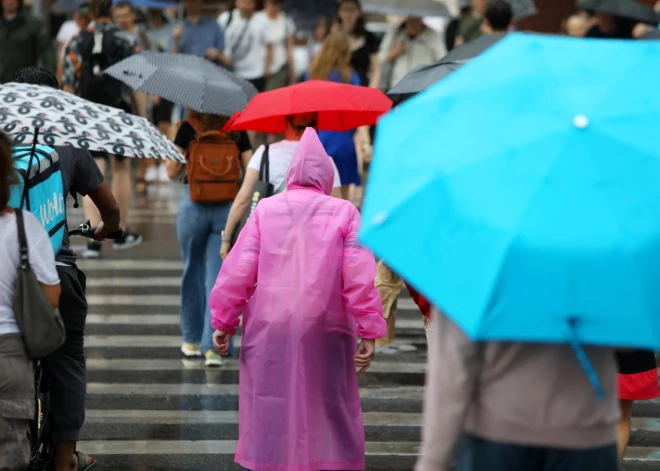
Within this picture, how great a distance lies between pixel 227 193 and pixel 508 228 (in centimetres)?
500

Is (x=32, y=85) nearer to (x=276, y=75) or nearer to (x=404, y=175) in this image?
(x=404, y=175)

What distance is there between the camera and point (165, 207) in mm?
13547

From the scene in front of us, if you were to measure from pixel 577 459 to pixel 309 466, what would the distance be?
1764 mm

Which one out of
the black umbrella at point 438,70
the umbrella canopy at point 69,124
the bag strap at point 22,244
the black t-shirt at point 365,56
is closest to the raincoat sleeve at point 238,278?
the umbrella canopy at point 69,124

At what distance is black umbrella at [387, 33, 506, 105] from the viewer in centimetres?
727

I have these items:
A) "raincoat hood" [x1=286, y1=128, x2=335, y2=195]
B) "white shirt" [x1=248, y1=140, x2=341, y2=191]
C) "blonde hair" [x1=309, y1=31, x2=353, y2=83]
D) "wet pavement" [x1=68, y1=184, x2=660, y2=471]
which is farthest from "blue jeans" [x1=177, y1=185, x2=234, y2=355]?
"raincoat hood" [x1=286, y1=128, x2=335, y2=195]

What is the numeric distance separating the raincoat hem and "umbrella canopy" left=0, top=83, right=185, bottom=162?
1388 mm

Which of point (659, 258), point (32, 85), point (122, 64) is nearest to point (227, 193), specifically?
point (122, 64)

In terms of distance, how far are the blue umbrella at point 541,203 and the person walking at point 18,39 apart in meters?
10.5

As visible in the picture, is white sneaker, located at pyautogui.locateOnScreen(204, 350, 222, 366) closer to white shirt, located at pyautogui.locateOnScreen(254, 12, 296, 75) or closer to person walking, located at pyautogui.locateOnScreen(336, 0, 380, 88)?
person walking, located at pyautogui.locateOnScreen(336, 0, 380, 88)

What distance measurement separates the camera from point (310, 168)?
5.45m

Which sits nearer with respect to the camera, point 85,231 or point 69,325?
point 69,325

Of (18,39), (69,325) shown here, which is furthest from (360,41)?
(69,325)

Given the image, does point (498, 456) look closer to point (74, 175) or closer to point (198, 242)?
point (74, 175)
